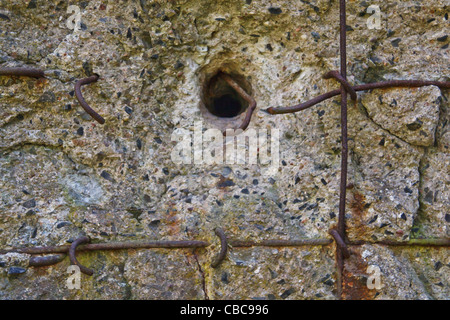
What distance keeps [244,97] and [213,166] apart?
9.6 inches

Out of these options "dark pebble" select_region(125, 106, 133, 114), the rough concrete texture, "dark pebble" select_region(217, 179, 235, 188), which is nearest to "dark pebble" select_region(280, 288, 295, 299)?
the rough concrete texture

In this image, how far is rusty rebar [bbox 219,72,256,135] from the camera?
1560 millimetres

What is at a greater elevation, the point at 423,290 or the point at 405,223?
the point at 405,223

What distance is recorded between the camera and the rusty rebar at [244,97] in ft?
5.12

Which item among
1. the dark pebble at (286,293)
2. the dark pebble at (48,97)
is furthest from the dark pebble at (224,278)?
the dark pebble at (48,97)

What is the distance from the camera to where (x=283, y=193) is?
1513mm

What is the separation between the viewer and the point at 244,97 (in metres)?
1.60

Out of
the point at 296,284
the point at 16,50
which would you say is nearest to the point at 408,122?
the point at 296,284

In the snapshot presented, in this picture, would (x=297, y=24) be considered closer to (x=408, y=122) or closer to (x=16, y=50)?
(x=408, y=122)

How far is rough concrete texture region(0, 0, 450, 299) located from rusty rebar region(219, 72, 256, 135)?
28mm

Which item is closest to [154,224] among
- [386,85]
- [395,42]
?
[386,85]

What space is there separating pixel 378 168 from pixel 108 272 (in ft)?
2.74

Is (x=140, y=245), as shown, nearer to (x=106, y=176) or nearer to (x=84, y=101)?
(x=106, y=176)

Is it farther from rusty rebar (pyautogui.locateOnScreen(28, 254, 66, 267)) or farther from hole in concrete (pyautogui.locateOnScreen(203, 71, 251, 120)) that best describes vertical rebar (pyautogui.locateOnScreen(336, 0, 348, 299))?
rusty rebar (pyautogui.locateOnScreen(28, 254, 66, 267))
